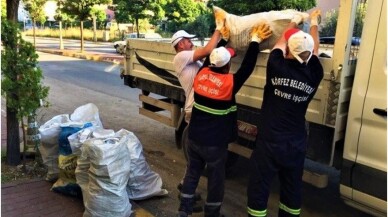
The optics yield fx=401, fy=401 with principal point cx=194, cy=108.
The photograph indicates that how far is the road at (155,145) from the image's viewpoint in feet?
13.3

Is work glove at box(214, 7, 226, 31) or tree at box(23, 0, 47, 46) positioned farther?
tree at box(23, 0, 47, 46)

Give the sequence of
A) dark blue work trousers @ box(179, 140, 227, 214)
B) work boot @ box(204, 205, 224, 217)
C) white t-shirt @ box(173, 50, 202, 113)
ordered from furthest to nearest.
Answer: white t-shirt @ box(173, 50, 202, 113) → work boot @ box(204, 205, 224, 217) → dark blue work trousers @ box(179, 140, 227, 214)

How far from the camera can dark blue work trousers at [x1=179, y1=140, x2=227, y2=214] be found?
3.45 meters

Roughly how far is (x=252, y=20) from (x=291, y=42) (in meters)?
0.74

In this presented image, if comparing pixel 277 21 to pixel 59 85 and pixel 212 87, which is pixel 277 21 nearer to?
pixel 212 87

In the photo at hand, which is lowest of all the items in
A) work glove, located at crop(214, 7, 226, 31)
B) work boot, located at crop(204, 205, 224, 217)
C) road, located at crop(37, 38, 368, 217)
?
road, located at crop(37, 38, 368, 217)

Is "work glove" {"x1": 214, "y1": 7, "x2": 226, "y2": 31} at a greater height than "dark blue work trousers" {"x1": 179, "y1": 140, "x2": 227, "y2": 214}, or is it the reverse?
"work glove" {"x1": 214, "y1": 7, "x2": 226, "y2": 31}

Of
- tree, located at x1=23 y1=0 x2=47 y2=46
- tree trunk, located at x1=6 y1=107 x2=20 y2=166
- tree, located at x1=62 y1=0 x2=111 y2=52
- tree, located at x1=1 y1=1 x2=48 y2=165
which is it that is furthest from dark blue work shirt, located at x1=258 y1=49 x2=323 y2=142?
tree, located at x1=23 y1=0 x2=47 y2=46

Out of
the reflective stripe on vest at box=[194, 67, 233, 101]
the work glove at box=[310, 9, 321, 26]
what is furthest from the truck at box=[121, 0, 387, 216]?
the reflective stripe on vest at box=[194, 67, 233, 101]

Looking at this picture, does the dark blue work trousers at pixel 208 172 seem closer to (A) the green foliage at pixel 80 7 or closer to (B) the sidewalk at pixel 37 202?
(B) the sidewalk at pixel 37 202

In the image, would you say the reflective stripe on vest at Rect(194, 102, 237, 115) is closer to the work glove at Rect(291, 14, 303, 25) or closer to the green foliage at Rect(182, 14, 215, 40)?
the work glove at Rect(291, 14, 303, 25)

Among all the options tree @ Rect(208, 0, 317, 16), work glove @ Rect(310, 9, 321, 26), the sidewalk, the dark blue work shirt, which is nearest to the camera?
the dark blue work shirt

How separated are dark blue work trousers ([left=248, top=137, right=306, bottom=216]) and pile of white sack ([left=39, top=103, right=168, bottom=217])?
3.76 feet

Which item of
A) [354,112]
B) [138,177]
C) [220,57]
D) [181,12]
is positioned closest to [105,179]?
[138,177]
